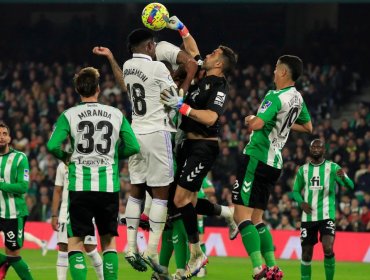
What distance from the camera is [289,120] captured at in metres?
11.8

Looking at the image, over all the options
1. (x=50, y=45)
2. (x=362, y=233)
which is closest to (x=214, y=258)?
(x=362, y=233)

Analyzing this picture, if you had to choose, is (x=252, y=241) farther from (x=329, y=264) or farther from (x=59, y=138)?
A: (x=329, y=264)

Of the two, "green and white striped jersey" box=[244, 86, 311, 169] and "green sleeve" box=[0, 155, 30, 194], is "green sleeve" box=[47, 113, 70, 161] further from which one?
"green sleeve" box=[0, 155, 30, 194]

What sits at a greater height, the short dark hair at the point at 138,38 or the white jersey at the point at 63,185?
the short dark hair at the point at 138,38

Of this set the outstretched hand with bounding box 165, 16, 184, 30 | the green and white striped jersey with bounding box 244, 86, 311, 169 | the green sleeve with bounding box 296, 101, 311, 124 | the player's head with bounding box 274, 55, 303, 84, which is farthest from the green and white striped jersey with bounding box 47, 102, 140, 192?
the green sleeve with bounding box 296, 101, 311, 124

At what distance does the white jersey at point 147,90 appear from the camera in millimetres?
11344

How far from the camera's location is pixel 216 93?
11.6m

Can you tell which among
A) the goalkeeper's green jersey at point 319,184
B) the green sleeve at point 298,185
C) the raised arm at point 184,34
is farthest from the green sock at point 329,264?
the raised arm at point 184,34

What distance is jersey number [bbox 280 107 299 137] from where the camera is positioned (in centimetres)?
1174

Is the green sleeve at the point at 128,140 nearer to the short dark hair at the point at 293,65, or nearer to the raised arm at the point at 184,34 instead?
the raised arm at the point at 184,34

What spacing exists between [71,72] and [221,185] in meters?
7.72

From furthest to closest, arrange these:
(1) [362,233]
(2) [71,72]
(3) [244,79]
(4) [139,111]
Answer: (2) [71,72]
(3) [244,79]
(1) [362,233]
(4) [139,111]

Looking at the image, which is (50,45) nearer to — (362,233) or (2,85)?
(2,85)

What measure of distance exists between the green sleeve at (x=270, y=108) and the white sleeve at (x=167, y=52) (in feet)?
3.75
